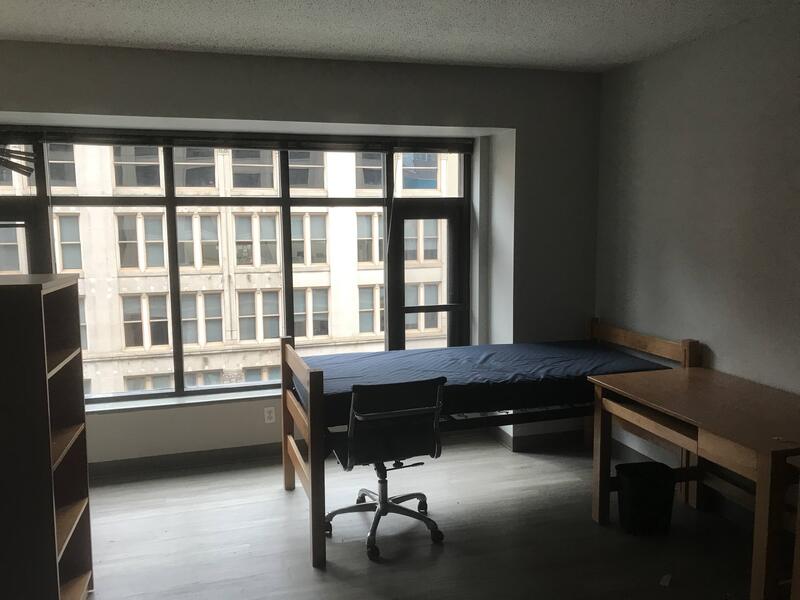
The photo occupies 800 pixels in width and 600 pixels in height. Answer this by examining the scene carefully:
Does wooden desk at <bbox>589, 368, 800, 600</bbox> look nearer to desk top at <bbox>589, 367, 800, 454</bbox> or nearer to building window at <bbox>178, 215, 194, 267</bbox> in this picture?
desk top at <bbox>589, 367, 800, 454</bbox>

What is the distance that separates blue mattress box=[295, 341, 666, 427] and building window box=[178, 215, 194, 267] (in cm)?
125

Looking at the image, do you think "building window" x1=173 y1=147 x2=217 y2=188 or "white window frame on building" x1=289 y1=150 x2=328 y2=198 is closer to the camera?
"building window" x1=173 y1=147 x2=217 y2=188

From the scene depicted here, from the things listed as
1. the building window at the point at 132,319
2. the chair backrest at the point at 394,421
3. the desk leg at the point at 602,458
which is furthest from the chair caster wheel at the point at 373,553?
the building window at the point at 132,319

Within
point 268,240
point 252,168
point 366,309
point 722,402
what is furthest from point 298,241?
point 722,402

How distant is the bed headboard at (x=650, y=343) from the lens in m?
3.62

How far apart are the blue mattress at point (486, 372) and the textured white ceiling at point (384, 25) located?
5.93 ft

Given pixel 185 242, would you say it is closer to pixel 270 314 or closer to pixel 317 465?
pixel 270 314

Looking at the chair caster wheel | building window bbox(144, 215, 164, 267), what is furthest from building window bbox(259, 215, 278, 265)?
the chair caster wheel

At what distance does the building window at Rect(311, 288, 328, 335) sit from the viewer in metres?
4.73

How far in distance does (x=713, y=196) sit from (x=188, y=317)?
3.38 m

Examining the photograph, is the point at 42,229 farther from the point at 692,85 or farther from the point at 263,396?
the point at 692,85

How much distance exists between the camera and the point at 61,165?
13.5ft

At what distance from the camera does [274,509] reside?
3.63 meters

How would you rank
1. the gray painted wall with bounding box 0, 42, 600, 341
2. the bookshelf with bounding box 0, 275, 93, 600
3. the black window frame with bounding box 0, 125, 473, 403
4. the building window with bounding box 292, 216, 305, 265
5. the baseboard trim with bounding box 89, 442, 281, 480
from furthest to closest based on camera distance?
the building window with bounding box 292, 216, 305, 265 → the baseboard trim with bounding box 89, 442, 281, 480 → the black window frame with bounding box 0, 125, 473, 403 → the gray painted wall with bounding box 0, 42, 600, 341 → the bookshelf with bounding box 0, 275, 93, 600
